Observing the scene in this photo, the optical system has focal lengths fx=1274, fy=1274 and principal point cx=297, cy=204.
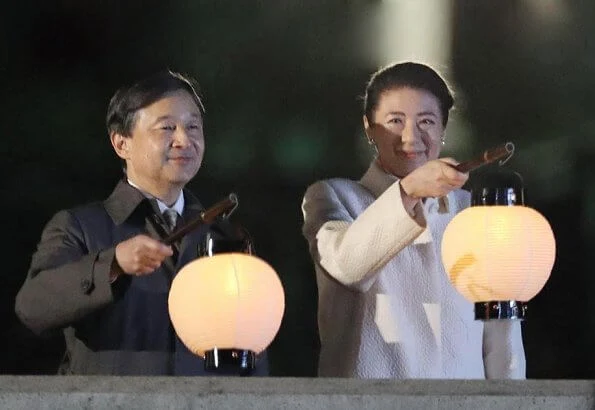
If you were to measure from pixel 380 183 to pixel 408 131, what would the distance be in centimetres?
13

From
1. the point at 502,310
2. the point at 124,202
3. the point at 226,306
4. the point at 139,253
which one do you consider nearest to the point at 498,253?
the point at 502,310

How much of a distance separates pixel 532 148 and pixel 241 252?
0.91m

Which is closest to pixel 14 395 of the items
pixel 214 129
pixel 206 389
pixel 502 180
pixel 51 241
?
pixel 206 389

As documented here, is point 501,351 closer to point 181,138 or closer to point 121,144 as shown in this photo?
point 181,138

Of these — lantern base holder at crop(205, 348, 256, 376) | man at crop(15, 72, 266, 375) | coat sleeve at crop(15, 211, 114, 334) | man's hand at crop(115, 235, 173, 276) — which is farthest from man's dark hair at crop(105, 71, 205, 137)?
lantern base holder at crop(205, 348, 256, 376)

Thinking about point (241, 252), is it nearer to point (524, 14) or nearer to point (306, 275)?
point (306, 275)

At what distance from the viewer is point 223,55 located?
3023 millimetres

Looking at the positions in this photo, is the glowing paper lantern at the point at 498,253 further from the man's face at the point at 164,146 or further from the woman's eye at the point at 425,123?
the man's face at the point at 164,146

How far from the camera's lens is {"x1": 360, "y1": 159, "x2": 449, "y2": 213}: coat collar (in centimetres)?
270

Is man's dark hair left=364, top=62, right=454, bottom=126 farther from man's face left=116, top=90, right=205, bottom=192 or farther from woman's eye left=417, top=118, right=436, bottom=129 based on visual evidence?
man's face left=116, top=90, right=205, bottom=192

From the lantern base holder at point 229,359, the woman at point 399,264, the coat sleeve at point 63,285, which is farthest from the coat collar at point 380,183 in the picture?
the coat sleeve at point 63,285

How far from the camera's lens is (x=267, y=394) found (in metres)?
2.08

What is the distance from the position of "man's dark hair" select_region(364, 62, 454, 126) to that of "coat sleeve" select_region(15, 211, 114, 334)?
0.75 m

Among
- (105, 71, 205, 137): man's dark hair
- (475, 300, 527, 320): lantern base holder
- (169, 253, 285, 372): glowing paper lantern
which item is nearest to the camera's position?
(169, 253, 285, 372): glowing paper lantern
